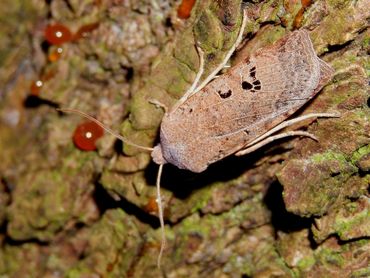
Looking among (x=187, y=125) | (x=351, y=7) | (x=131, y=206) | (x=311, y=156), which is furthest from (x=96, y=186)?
(x=351, y=7)

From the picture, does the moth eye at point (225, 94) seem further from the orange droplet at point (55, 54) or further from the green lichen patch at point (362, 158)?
the orange droplet at point (55, 54)

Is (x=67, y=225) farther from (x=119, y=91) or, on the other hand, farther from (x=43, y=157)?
(x=119, y=91)

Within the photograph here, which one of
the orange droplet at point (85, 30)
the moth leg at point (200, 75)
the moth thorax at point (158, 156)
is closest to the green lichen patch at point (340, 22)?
the moth leg at point (200, 75)

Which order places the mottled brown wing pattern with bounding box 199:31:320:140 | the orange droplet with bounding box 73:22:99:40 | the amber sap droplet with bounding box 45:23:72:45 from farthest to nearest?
the amber sap droplet with bounding box 45:23:72:45
the orange droplet with bounding box 73:22:99:40
the mottled brown wing pattern with bounding box 199:31:320:140

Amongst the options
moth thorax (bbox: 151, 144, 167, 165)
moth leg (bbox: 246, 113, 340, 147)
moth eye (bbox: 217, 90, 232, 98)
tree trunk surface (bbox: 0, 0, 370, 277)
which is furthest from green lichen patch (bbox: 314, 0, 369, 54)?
moth thorax (bbox: 151, 144, 167, 165)

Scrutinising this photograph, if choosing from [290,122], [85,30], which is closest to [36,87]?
[85,30]

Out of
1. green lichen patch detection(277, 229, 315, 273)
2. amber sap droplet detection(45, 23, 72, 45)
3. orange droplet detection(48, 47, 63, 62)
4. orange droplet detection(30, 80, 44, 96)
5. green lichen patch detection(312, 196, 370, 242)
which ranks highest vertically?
green lichen patch detection(312, 196, 370, 242)

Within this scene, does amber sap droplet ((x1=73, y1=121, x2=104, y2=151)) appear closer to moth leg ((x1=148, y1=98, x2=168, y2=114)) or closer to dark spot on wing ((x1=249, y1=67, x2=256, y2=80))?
moth leg ((x1=148, y1=98, x2=168, y2=114))
